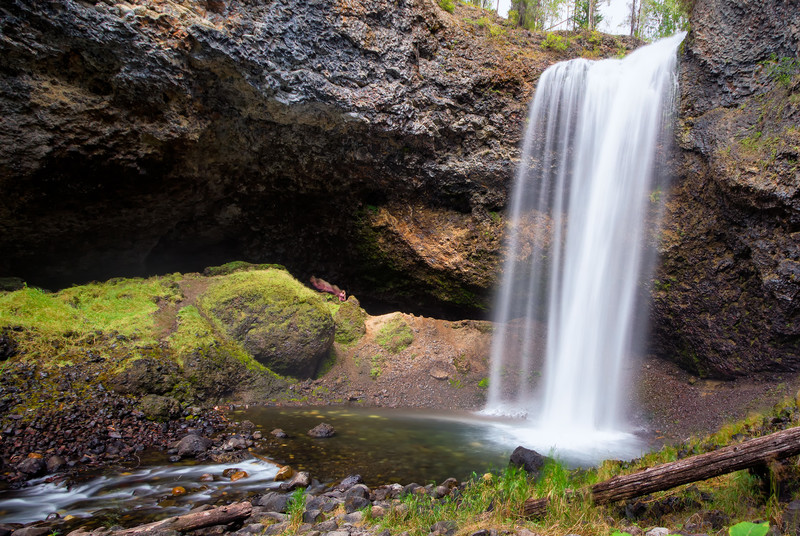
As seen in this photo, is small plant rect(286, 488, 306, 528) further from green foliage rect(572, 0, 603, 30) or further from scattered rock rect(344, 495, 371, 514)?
green foliage rect(572, 0, 603, 30)

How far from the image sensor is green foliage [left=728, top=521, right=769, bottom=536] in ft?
4.67

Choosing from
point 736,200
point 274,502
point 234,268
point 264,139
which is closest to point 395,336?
point 234,268

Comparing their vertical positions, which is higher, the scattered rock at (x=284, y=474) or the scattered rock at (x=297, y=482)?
the scattered rock at (x=297, y=482)

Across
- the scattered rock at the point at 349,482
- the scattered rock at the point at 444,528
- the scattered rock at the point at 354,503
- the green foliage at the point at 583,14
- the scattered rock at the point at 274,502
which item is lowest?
→ the scattered rock at the point at 349,482

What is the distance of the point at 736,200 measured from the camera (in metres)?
9.70

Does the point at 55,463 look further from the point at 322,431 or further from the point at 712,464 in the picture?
the point at 712,464

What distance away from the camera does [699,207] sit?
10.8 meters

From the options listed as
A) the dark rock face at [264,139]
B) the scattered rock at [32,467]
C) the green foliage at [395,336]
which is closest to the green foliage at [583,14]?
the dark rock face at [264,139]

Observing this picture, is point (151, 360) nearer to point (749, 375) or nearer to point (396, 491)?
point (396, 491)

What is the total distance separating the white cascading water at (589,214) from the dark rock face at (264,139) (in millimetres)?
904

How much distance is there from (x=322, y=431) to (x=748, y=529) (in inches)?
282

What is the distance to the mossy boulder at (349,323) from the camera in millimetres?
13375

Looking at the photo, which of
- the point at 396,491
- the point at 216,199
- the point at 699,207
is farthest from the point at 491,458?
the point at 216,199

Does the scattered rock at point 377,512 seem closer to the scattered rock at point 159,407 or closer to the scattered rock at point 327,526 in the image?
the scattered rock at point 327,526
